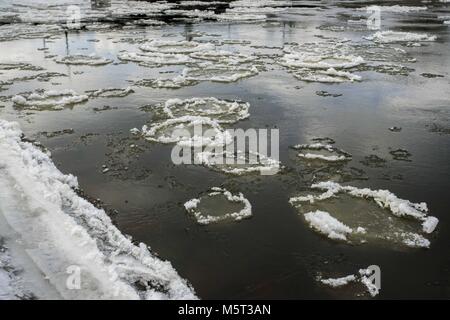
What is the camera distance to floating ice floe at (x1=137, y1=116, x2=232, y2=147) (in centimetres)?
628

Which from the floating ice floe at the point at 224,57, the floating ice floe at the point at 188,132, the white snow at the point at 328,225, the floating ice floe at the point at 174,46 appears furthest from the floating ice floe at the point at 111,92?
the white snow at the point at 328,225

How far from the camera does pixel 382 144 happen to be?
6.27 metres

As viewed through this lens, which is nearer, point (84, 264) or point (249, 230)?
point (84, 264)

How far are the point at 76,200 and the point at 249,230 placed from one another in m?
1.83

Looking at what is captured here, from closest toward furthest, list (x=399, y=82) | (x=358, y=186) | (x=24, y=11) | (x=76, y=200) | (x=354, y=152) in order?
(x=76, y=200), (x=358, y=186), (x=354, y=152), (x=399, y=82), (x=24, y=11)

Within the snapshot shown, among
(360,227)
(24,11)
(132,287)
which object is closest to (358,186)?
(360,227)

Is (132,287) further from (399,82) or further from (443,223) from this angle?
(399,82)

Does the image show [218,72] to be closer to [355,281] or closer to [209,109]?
[209,109]

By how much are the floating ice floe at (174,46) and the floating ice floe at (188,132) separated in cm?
566

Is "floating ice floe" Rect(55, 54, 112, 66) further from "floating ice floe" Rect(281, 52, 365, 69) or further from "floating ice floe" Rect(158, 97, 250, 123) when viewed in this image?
"floating ice floe" Rect(281, 52, 365, 69)

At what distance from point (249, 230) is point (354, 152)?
2364mm
